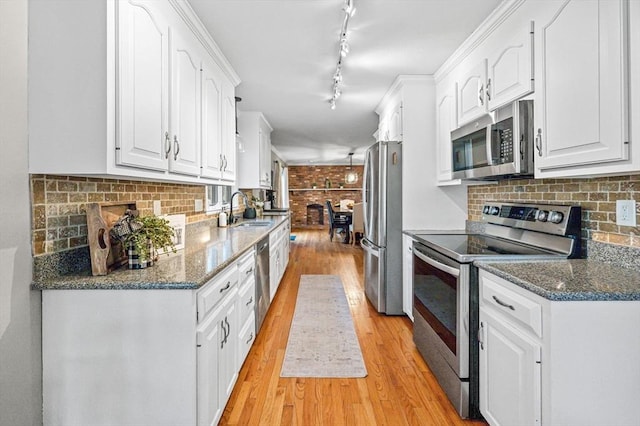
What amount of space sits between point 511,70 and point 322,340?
2347 millimetres

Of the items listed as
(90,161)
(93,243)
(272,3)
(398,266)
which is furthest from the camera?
(398,266)

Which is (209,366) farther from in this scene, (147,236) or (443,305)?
(443,305)

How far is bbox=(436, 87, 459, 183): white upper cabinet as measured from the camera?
302cm

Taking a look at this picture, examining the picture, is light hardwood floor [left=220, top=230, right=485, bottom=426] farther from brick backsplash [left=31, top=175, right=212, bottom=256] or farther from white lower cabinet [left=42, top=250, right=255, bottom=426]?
brick backsplash [left=31, top=175, right=212, bottom=256]

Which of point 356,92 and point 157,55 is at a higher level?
point 356,92

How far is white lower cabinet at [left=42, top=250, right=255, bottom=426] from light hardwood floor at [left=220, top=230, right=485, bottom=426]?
23.7 inches

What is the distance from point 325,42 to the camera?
2695mm

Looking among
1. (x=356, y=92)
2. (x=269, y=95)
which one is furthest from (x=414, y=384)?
(x=269, y=95)

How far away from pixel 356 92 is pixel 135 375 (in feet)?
11.5

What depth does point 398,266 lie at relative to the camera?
11.5ft

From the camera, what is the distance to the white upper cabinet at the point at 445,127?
3.02m

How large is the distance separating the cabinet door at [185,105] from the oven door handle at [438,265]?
1648 mm

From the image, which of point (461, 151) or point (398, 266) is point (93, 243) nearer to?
point (461, 151)

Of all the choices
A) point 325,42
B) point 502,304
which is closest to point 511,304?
point 502,304
